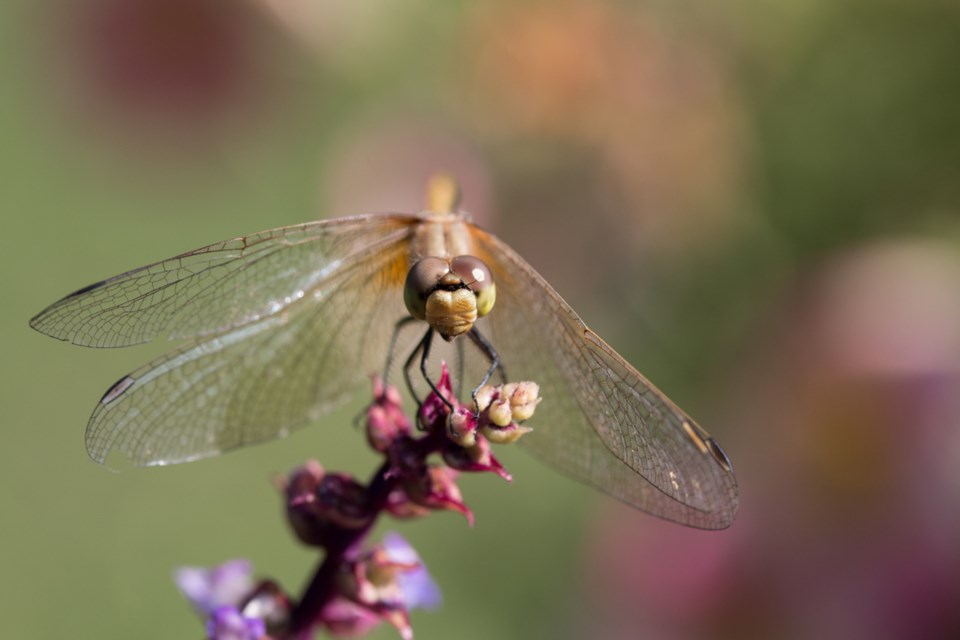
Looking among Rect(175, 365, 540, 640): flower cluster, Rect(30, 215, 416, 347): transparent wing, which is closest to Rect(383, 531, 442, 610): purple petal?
Rect(175, 365, 540, 640): flower cluster

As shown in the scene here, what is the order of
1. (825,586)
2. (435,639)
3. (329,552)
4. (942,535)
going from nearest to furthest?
(329,552), (942,535), (825,586), (435,639)

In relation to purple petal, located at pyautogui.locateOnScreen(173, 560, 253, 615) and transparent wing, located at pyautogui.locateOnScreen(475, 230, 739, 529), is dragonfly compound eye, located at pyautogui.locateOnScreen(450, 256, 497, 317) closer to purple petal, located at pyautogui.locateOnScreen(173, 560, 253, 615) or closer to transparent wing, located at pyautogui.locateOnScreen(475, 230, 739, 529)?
transparent wing, located at pyautogui.locateOnScreen(475, 230, 739, 529)

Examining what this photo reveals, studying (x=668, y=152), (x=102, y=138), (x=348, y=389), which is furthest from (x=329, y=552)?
(x=102, y=138)

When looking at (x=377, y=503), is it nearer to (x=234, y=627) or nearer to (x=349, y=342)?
(x=234, y=627)

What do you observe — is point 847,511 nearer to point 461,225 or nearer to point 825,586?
point 825,586

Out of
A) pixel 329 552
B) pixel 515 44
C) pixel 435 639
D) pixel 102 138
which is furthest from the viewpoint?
pixel 102 138

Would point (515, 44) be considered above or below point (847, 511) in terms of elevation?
above

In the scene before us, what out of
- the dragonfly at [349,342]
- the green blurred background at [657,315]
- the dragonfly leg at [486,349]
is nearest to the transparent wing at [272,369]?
the dragonfly at [349,342]

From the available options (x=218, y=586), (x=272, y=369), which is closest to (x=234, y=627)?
(x=218, y=586)
